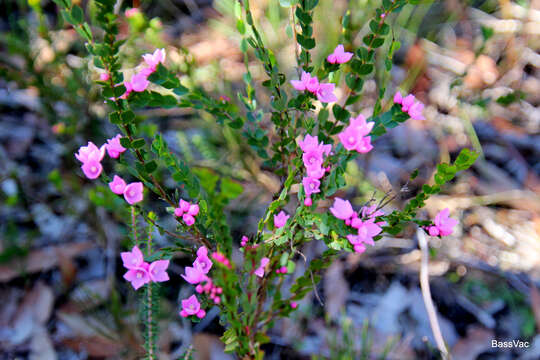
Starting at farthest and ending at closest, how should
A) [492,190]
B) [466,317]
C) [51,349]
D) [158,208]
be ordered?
[492,190] < [158,208] < [466,317] < [51,349]

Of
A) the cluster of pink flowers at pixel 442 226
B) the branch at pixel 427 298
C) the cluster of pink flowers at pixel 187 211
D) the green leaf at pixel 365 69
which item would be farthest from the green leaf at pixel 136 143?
the branch at pixel 427 298

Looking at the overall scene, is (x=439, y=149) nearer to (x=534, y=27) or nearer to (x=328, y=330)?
(x=534, y=27)

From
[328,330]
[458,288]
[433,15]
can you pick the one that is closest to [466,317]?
[458,288]

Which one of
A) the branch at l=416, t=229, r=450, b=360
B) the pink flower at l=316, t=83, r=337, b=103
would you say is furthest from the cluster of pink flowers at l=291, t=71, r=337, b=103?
the branch at l=416, t=229, r=450, b=360

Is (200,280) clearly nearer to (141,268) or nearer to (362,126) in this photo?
A: (141,268)

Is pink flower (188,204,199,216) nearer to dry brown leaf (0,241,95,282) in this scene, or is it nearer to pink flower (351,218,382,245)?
pink flower (351,218,382,245)

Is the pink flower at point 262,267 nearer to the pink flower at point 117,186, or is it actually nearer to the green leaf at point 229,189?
the green leaf at point 229,189
